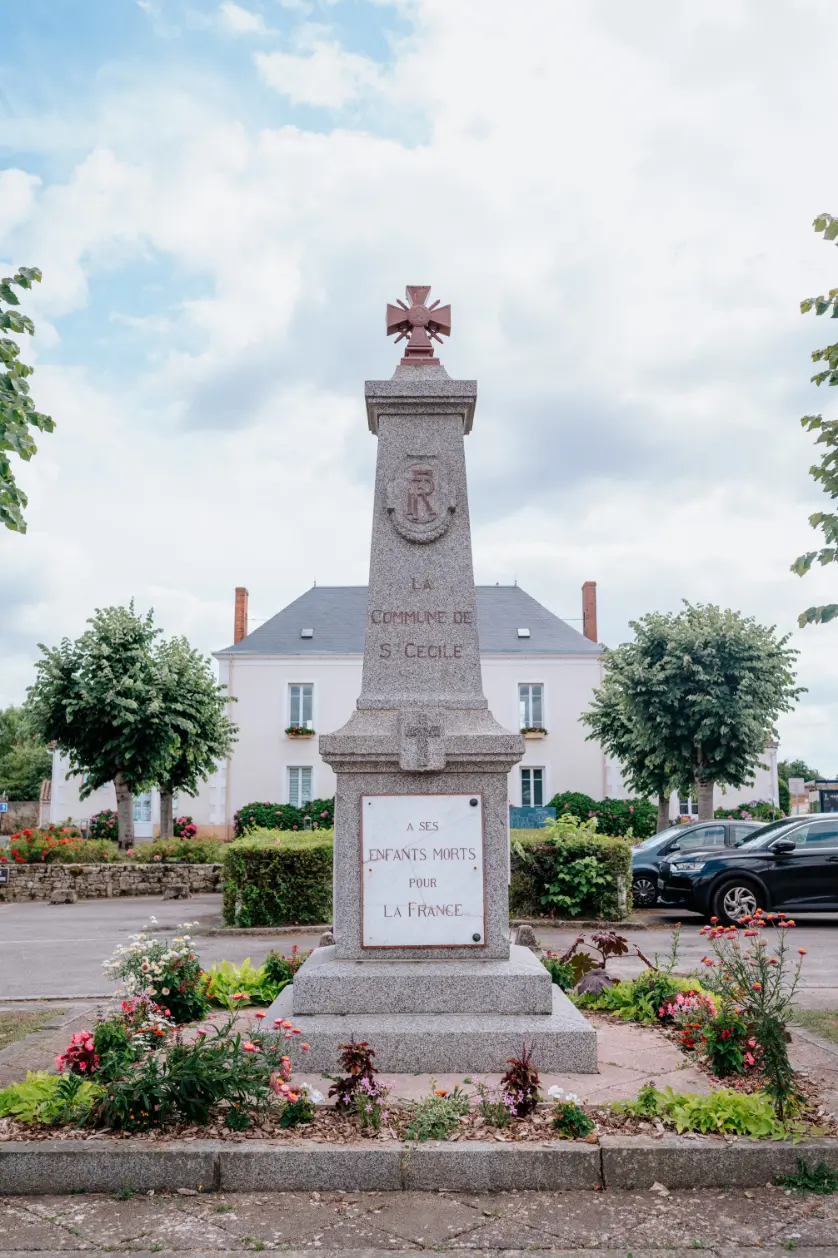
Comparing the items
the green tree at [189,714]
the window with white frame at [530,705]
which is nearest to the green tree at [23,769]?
the window with white frame at [530,705]

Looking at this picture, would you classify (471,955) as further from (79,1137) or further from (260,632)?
(260,632)

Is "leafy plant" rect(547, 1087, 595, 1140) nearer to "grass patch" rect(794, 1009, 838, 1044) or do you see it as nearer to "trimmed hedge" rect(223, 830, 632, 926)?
"grass patch" rect(794, 1009, 838, 1044)

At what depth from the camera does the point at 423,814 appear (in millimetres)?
5941

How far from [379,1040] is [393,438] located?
3789 millimetres

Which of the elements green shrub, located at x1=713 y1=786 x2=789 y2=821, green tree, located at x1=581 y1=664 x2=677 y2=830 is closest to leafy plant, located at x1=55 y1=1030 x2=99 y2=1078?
green tree, located at x1=581 y1=664 x2=677 y2=830

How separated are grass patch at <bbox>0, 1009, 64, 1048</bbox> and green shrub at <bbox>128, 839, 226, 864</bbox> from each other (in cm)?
1335

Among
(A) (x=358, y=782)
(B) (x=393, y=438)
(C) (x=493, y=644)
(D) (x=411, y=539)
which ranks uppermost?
(C) (x=493, y=644)

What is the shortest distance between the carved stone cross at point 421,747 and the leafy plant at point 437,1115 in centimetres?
183

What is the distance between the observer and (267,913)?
13219mm

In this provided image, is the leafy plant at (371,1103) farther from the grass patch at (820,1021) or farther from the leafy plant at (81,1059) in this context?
the grass patch at (820,1021)

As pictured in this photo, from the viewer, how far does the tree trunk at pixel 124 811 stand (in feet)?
73.8

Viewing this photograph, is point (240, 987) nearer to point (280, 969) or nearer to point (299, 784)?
Answer: point (280, 969)

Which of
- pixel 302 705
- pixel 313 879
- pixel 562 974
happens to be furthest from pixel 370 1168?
pixel 302 705

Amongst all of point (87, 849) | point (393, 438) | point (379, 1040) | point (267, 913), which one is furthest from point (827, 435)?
point (87, 849)
